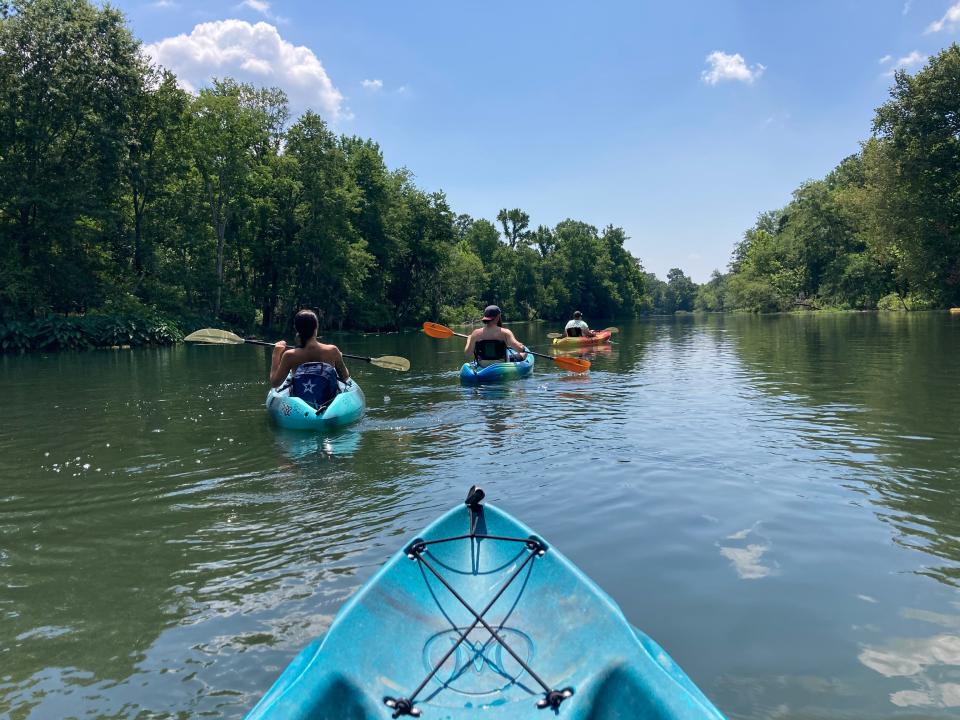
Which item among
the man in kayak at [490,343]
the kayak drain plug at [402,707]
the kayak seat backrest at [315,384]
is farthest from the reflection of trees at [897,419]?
the kayak seat backrest at [315,384]

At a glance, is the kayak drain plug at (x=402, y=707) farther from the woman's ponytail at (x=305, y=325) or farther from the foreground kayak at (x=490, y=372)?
the foreground kayak at (x=490, y=372)

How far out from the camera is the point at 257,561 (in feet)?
15.1

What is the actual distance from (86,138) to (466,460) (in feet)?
106

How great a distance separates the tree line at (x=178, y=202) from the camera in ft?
96.0

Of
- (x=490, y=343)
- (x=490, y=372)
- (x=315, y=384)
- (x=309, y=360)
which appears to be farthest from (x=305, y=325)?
(x=490, y=343)

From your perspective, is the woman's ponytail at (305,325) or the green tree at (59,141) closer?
the woman's ponytail at (305,325)

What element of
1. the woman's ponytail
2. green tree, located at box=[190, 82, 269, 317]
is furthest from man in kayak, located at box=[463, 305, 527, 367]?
green tree, located at box=[190, 82, 269, 317]

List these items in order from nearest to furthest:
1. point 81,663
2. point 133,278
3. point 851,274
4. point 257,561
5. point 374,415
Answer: point 81,663 < point 257,561 < point 374,415 < point 133,278 < point 851,274

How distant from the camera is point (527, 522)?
5.33 metres

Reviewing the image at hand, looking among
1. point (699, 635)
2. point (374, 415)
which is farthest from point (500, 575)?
point (374, 415)

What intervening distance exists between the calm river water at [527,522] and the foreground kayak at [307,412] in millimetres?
230

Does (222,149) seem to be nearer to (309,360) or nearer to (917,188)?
(309,360)

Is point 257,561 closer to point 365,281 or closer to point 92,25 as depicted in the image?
point 92,25

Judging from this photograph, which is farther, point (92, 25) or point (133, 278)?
point (133, 278)
